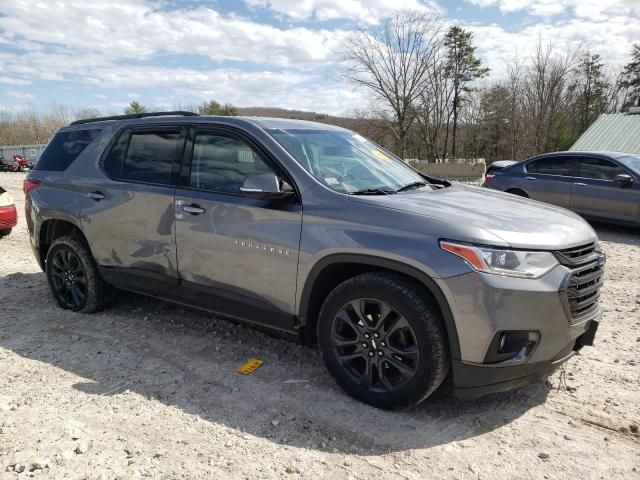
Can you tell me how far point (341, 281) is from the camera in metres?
3.40

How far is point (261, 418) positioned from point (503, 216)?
1.91 meters

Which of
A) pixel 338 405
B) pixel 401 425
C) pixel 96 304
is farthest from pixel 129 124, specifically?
pixel 401 425

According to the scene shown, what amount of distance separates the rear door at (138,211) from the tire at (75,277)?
0.21 m

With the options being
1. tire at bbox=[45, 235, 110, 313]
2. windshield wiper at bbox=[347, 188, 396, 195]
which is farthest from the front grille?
tire at bbox=[45, 235, 110, 313]

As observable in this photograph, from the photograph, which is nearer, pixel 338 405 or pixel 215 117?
pixel 338 405

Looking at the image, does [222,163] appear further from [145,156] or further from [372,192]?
[372,192]

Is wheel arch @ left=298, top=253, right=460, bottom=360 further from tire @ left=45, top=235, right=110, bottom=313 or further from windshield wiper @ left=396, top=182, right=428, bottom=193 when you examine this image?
tire @ left=45, top=235, right=110, bottom=313

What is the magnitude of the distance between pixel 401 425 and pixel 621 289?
13.4 ft

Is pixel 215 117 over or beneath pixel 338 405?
over

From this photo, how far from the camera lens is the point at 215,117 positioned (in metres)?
3.98

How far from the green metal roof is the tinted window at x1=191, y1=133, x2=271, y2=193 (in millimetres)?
24247

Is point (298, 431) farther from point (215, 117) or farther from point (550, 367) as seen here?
point (215, 117)

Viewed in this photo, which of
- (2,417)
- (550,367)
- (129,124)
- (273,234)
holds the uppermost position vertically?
(129,124)

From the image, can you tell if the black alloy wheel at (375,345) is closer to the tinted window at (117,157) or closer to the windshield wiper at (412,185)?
the windshield wiper at (412,185)
